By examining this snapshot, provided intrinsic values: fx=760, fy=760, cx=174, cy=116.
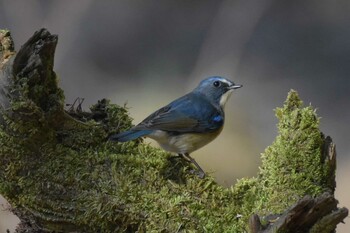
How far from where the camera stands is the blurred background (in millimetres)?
9133

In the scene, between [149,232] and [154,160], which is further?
[154,160]

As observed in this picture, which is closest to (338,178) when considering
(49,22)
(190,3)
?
(190,3)

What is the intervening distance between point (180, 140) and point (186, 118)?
18 centimetres

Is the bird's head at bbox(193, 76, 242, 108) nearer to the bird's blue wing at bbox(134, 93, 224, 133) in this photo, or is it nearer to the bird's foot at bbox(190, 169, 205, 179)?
the bird's blue wing at bbox(134, 93, 224, 133)

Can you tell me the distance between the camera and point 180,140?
13.9 ft

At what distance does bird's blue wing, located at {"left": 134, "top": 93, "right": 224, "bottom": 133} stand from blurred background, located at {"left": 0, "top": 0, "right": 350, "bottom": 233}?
164 inches

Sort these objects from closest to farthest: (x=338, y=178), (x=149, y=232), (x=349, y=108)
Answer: (x=149, y=232)
(x=338, y=178)
(x=349, y=108)

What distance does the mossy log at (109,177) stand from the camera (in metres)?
3.57

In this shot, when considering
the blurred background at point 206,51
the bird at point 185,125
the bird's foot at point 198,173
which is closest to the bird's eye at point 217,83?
the bird at point 185,125

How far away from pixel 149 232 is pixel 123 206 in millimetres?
188

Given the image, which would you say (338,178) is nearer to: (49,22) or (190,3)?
(190,3)

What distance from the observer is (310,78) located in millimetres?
9492

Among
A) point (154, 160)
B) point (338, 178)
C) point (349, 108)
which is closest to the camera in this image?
point (154, 160)

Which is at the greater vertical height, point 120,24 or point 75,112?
point 120,24
